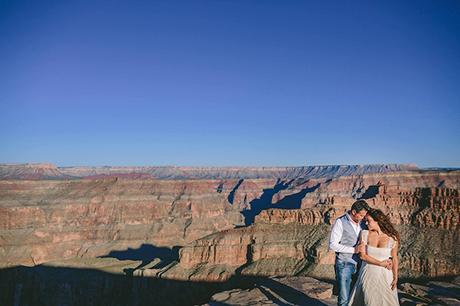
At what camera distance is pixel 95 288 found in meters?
65.9

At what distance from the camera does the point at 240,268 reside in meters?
60.0

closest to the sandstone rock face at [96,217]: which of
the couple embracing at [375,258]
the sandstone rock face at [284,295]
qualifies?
the sandstone rock face at [284,295]

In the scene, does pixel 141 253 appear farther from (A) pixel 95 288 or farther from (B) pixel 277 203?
(B) pixel 277 203

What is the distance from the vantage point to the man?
12.1 metres

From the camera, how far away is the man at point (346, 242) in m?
12.1

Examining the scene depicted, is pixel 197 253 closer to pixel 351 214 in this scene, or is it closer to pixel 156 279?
pixel 156 279

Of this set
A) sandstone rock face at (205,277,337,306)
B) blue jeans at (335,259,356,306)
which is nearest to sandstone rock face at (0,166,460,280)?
sandstone rock face at (205,277,337,306)

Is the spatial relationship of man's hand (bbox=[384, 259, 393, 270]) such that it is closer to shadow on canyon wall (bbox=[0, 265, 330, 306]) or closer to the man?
the man

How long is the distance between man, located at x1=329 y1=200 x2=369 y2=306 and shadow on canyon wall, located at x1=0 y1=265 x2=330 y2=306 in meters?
39.6

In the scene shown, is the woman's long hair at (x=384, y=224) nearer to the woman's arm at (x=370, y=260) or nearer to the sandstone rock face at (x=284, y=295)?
the woman's arm at (x=370, y=260)

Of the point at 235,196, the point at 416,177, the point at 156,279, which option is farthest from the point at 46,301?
the point at 235,196

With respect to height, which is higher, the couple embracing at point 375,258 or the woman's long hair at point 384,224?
the woman's long hair at point 384,224

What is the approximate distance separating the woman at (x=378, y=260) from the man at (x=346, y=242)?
500 millimetres

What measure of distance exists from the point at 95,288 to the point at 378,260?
208ft
